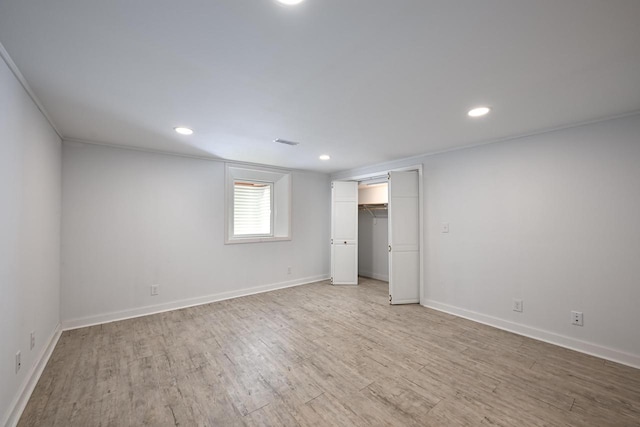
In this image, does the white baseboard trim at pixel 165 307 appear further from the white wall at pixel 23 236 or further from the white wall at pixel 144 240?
the white wall at pixel 23 236

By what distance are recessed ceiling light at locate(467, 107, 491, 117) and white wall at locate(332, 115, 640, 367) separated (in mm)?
1048

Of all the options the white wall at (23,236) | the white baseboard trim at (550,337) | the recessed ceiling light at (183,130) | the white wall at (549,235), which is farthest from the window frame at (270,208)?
the white baseboard trim at (550,337)

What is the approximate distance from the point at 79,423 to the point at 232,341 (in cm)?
129

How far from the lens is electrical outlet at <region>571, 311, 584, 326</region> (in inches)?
103

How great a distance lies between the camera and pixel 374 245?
5.90m

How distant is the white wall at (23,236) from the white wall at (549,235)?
4.30 metres

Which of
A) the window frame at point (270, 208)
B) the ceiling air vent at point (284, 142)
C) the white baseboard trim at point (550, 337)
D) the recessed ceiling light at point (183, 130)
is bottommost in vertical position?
the white baseboard trim at point (550, 337)

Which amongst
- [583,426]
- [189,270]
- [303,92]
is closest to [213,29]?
[303,92]

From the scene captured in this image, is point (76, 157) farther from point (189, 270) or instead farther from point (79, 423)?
point (79, 423)

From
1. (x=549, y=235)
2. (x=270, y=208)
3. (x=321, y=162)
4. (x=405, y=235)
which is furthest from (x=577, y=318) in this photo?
(x=270, y=208)

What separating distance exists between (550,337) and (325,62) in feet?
11.7

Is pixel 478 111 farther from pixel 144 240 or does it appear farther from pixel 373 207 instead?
pixel 144 240

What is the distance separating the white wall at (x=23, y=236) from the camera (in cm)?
162

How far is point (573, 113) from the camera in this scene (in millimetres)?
2402
